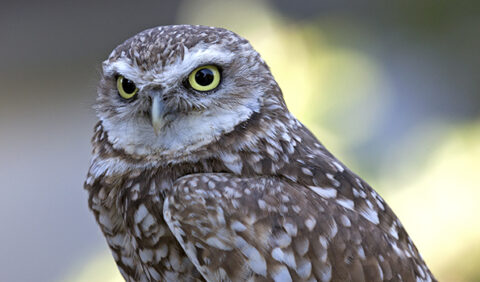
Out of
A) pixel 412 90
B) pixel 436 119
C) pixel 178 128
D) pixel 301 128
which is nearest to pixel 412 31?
pixel 412 90

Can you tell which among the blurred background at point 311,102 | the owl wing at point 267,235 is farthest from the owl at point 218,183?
the blurred background at point 311,102

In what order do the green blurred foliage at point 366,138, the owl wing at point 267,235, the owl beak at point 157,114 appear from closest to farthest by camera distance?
the owl wing at point 267,235 → the owl beak at point 157,114 → the green blurred foliage at point 366,138

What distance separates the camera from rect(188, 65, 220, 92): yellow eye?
1930mm

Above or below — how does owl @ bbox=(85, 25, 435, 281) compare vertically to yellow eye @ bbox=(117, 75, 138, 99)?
below

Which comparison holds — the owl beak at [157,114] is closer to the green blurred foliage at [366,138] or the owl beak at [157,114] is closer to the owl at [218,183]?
the owl at [218,183]

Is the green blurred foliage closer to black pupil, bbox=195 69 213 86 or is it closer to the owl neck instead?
the owl neck

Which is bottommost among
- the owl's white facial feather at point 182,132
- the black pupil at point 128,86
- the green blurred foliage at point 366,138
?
the green blurred foliage at point 366,138

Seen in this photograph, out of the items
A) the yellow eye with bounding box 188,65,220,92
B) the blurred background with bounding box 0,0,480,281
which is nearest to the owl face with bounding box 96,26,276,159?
the yellow eye with bounding box 188,65,220,92

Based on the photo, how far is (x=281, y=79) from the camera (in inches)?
164

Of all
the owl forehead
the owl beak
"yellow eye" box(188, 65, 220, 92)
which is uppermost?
the owl forehead

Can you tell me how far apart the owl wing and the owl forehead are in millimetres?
321

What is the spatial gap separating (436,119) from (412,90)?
16.4 inches

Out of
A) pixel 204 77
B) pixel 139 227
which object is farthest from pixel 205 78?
pixel 139 227

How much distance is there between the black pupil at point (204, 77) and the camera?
194cm
